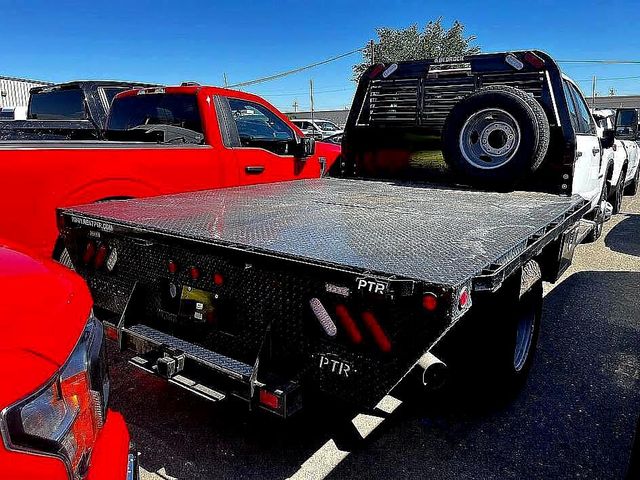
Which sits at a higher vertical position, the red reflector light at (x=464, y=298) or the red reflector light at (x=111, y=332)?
the red reflector light at (x=464, y=298)

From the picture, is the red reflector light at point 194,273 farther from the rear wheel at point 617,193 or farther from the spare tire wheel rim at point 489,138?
the rear wheel at point 617,193

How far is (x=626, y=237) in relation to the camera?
25.5 feet

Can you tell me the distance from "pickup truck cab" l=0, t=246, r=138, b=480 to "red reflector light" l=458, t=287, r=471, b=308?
123 cm

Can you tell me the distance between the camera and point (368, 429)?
286cm

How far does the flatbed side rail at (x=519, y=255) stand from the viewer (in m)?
1.93

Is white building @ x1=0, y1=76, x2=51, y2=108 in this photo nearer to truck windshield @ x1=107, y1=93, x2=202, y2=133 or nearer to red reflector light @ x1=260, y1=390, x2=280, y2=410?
truck windshield @ x1=107, y1=93, x2=202, y2=133

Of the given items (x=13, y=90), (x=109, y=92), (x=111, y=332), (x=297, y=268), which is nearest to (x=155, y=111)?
(x=109, y=92)

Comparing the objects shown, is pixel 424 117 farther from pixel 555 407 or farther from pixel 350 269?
pixel 350 269

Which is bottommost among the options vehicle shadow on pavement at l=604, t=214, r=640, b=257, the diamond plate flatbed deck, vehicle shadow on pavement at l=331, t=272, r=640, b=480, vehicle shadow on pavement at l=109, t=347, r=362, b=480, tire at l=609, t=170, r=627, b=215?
vehicle shadow on pavement at l=604, t=214, r=640, b=257

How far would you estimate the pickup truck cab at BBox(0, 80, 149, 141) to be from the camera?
20.3ft

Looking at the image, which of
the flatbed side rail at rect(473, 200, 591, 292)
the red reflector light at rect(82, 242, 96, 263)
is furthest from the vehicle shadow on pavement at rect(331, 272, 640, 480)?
the red reflector light at rect(82, 242, 96, 263)

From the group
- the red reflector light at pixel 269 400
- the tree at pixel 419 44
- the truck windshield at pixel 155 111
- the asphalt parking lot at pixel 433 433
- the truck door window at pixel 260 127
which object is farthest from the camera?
the tree at pixel 419 44

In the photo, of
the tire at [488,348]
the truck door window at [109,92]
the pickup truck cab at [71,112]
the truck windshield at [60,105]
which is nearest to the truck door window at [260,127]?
the pickup truck cab at [71,112]

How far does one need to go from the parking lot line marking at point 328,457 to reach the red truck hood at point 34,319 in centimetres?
147
